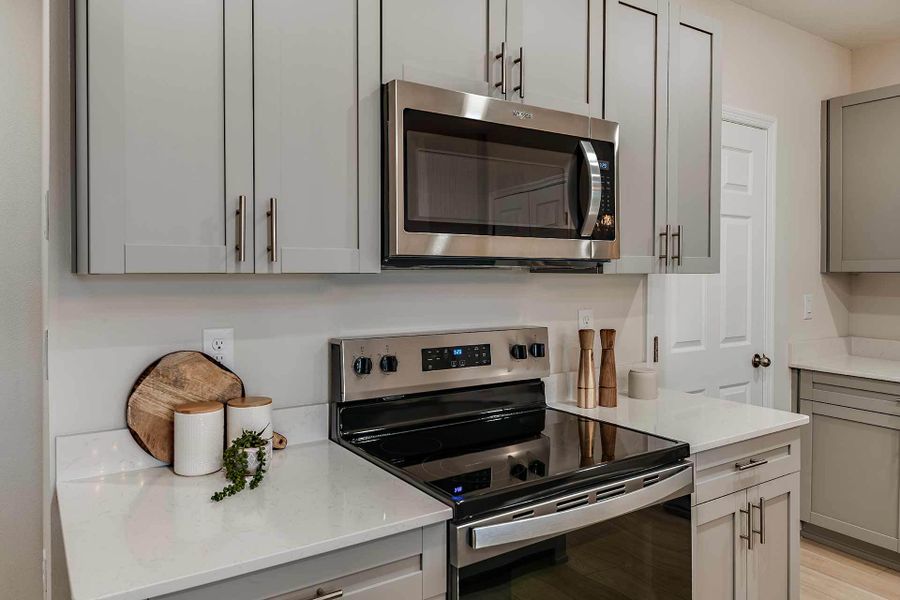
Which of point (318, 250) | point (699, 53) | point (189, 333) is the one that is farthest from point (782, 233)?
point (189, 333)

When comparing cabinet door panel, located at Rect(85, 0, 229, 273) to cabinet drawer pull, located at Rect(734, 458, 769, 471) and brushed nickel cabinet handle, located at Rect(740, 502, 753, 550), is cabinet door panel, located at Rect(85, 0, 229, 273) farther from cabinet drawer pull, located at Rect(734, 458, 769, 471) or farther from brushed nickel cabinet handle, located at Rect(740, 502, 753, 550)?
brushed nickel cabinet handle, located at Rect(740, 502, 753, 550)

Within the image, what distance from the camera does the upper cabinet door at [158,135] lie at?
4.13 feet

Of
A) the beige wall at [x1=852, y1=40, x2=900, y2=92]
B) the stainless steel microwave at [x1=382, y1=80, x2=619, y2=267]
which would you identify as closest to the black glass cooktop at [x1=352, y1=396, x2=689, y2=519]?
the stainless steel microwave at [x1=382, y1=80, x2=619, y2=267]

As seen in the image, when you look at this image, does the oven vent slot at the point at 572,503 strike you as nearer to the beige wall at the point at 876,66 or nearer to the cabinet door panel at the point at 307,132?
the cabinet door panel at the point at 307,132

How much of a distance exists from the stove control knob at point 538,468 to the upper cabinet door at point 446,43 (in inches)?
39.9

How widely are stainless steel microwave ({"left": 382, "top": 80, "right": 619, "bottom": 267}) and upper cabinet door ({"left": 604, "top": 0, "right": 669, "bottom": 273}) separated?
0.12 m

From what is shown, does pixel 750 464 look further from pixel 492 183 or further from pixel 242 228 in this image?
pixel 242 228

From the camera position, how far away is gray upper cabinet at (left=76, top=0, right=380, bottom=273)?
1271mm

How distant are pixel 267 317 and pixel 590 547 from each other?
1031mm

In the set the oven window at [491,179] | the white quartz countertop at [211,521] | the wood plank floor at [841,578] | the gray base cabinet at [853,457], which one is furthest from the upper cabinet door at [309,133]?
the gray base cabinet at [853,457]

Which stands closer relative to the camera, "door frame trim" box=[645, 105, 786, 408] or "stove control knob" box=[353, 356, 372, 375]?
"stove control knob" box=[353, 356, 372, 375]

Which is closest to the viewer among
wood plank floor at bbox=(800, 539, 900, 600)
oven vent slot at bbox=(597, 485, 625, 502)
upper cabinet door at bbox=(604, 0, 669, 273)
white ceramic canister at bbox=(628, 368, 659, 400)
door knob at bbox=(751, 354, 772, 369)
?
oven vent slot at bbox=(597, 485, 625, 502)

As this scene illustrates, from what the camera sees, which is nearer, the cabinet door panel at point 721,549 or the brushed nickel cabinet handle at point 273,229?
the brushed nickel cabinet handle at point 273,229

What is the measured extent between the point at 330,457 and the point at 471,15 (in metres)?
1.27
